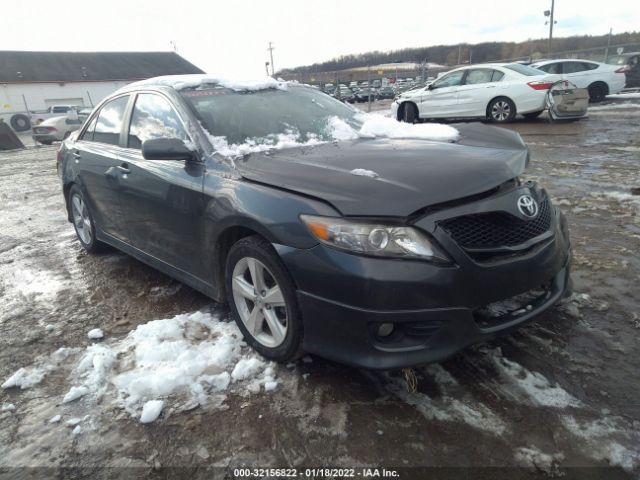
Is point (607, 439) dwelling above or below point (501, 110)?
below

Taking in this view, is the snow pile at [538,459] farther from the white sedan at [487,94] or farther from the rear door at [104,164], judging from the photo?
the white sedan at [487,94]

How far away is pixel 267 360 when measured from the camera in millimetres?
2641

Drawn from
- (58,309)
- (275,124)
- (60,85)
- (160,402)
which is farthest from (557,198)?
(60,85)

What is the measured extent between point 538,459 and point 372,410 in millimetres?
726

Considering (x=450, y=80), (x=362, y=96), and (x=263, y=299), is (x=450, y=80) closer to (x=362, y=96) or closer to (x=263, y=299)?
(x=263, y=299)

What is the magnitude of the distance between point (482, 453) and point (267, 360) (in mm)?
1210

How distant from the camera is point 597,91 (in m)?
15.8

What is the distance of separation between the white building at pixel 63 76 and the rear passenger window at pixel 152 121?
40709 mm

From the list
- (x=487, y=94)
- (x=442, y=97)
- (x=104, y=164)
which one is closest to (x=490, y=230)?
(x=104, y=164)

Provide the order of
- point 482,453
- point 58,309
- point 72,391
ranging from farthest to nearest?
point 58,309 → point 72,391 → point 482,453

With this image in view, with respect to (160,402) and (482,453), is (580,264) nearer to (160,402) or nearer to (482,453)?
(482,453)

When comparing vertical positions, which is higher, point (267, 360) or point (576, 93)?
point (576, 93)

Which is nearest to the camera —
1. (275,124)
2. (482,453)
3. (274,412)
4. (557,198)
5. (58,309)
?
(482,453)

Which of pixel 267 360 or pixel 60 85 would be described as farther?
pixel 60 85
